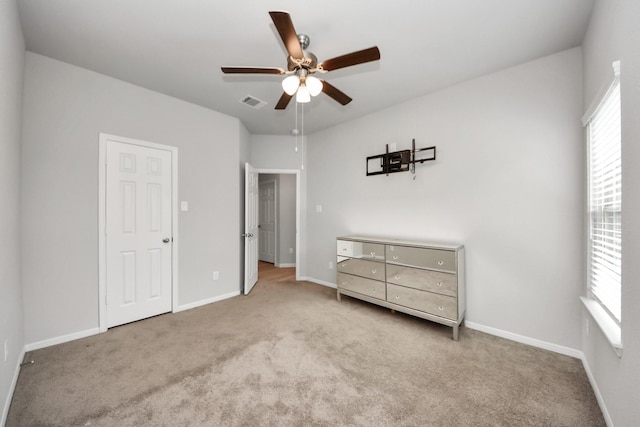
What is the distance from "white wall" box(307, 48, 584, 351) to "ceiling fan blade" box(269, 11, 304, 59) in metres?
2.06

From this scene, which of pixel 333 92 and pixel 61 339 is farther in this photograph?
pixel 61 339

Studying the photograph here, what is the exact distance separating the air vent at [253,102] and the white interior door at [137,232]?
1163mm

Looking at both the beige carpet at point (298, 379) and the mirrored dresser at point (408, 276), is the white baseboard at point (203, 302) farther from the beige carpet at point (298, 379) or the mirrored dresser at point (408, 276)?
the mirrored dresser at point (408, 276)

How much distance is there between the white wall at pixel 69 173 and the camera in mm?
2303

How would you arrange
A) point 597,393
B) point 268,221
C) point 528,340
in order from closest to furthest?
point 597,393, point 528,340, point 268,221

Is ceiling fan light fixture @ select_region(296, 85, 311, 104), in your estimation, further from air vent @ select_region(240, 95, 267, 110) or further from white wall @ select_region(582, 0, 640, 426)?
white wall @ select_region(582, 0, 640, 426)

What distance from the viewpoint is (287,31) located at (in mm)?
1451

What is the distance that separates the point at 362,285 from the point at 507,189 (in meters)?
1.93

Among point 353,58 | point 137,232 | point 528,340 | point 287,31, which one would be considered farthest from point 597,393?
point 137,232

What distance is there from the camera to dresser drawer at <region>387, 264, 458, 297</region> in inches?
100.0

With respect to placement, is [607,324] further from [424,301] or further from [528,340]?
[424,301]

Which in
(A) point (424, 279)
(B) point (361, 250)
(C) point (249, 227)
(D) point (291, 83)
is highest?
(D) point (291, 83)

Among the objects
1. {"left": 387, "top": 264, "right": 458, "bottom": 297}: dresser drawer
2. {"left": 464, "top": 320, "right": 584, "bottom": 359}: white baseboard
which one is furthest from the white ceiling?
{"left": 464, "top": 320, "right": 584, "bottom": 359}: white baseboard

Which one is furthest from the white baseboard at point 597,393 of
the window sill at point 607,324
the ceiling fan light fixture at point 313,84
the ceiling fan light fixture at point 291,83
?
the ceiling fan light fixture at point 291,83
